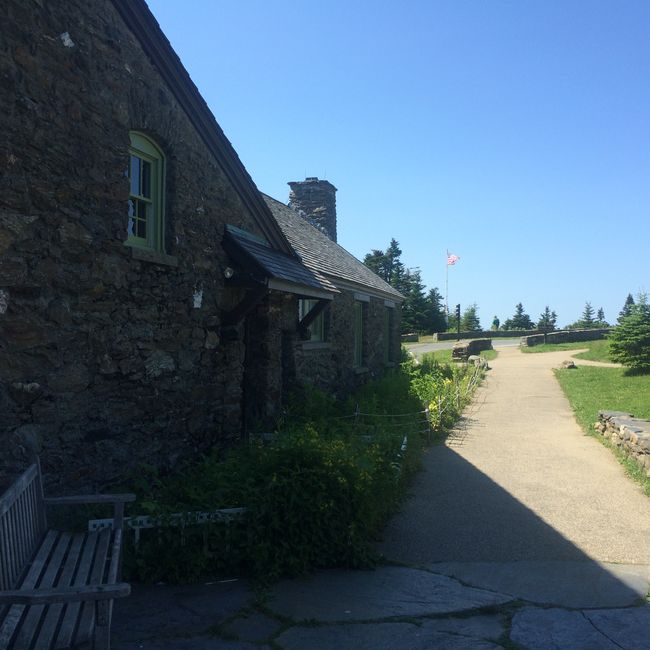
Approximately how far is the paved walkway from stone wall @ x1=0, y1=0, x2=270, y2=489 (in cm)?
169

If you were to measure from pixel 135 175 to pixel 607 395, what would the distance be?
13.7 meters

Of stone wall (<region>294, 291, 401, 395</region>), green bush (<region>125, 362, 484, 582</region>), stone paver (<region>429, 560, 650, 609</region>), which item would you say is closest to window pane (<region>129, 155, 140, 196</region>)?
green bush (<region>125, 362, 484, 582</region>)

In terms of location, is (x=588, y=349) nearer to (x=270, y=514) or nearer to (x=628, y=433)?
(x=628, y=433)

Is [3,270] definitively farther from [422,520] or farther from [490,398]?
[490,398]

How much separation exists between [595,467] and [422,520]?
12.5ft

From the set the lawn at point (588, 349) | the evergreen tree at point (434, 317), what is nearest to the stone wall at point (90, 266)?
the lawn at point (588, 349)

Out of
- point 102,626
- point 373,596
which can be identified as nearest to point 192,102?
point 373,596

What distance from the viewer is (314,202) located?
19672 millimetres

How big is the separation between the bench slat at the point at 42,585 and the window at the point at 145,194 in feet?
9.84

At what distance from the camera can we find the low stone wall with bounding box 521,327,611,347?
126 ft

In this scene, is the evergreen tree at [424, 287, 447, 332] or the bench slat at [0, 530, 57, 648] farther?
the evergreen tree at [424, 287, 447, 332]

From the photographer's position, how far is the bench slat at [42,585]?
2898mm

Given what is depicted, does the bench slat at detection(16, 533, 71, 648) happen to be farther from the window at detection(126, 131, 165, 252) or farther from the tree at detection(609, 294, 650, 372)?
the tree at detection(609, 294, 650, 372)

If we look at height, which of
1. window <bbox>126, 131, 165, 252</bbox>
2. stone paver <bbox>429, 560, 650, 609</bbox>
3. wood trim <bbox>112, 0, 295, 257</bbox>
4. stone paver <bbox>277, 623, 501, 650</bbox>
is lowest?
stone paver <bbox>429, 560, 650, 609</bbox>
